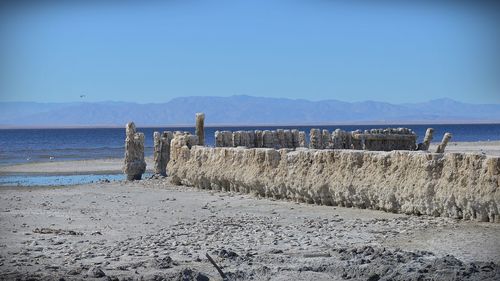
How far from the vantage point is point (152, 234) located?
36.9 feet

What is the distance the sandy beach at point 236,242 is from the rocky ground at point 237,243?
0.5 inches

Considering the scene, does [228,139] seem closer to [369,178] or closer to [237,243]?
[369,178]

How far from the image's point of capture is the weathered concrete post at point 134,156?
22.8 meters

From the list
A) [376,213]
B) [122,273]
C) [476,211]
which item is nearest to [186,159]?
[376,213]

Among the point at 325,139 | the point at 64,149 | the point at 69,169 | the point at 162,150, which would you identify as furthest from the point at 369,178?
the point at 64,149

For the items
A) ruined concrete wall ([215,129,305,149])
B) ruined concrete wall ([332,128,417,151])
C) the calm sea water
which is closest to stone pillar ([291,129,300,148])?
ruined concrete wall ([215,129,305,149])

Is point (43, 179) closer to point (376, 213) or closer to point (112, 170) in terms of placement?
point (112, 170)

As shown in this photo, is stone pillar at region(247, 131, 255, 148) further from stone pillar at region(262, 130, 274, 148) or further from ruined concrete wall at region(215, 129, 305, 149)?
stone pillar at region(262, 130, 274, 148)

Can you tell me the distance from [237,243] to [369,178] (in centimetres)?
373

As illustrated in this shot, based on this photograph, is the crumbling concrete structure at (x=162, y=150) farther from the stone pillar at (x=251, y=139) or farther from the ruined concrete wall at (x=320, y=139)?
the stone pillar at (x=251, y=139)

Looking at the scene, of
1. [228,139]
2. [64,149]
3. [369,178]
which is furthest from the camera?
[64,149]

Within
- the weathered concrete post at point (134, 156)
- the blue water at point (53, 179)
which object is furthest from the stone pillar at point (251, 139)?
the blue water at point (53, 179)

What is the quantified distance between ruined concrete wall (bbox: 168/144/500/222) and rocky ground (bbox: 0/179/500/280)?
28 cm

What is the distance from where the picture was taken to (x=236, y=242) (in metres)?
10.3
